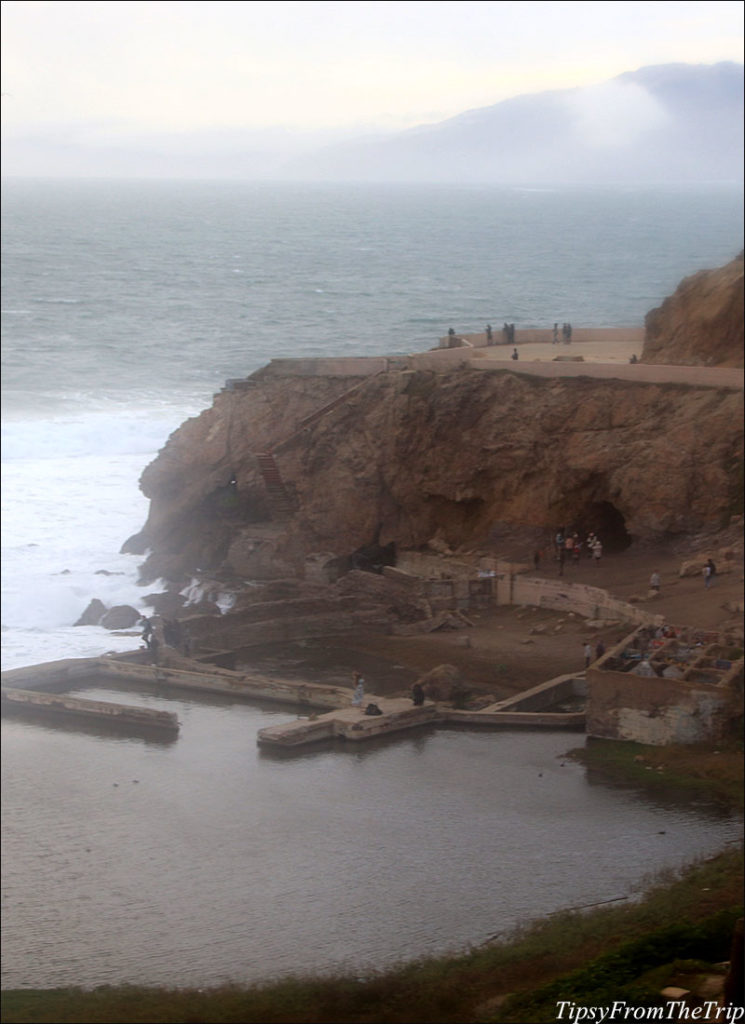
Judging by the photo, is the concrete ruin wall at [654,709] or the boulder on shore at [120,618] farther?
the boulder on shore at [120,618]

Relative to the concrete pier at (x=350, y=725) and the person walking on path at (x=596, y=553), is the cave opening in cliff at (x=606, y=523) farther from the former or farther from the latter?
the concrete pier at (x=350, y=725)

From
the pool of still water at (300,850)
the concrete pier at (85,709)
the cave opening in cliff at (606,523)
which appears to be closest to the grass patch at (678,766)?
the pool of still water at (300,850)

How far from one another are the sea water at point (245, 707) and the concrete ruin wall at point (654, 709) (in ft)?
3.14

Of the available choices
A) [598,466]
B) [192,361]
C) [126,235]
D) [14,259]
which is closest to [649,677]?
[598,466]

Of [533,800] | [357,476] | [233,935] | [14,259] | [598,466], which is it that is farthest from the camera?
[14,259]

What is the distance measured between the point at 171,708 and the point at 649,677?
7506 mm

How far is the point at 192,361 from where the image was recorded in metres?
47.6

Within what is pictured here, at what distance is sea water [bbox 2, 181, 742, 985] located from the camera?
1535 centimetres

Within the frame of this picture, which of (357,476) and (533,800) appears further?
(357,476)

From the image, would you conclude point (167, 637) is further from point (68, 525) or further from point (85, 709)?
point (68, 525)

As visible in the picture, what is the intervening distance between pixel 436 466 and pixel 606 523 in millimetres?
3907

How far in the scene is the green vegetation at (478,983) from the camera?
1166 centimetres

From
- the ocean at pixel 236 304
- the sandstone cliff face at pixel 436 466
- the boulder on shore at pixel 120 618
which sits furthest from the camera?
the ocean at pixel 236 304

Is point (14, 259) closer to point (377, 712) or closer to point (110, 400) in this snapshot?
point (110, 400)
